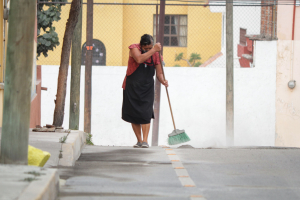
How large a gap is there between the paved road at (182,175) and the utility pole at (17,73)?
23.6 inches

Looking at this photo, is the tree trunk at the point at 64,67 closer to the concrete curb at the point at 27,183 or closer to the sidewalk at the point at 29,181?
the sidewalk at the point at 29,181

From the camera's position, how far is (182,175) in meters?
4.60

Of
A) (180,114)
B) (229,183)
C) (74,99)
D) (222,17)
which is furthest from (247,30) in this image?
(229,183)

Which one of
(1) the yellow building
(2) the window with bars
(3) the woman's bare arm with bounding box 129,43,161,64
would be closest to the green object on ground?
(3) the woman's bare arm with bounding box 129,43,161,64

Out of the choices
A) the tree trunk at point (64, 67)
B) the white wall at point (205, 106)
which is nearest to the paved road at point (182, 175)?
the tree trunk at point (64, 67)

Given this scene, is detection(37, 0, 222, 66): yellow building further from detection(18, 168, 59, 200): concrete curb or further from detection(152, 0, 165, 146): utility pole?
detection(18, 168, 59, 200): concrete curb

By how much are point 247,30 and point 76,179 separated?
15.5 metres

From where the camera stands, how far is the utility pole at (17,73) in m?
3.68

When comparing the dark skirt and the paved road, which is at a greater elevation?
the dark skirt

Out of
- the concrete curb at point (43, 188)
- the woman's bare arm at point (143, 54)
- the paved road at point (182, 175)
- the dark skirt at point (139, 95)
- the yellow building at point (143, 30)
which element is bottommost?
the paved road at point (182, 175)

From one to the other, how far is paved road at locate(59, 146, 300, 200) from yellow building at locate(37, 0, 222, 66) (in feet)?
55.7

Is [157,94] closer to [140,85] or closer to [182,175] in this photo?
[140,85]

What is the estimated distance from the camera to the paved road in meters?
3.84

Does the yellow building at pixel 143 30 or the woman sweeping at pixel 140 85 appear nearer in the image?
the woman sweeping at pixel 140 85
